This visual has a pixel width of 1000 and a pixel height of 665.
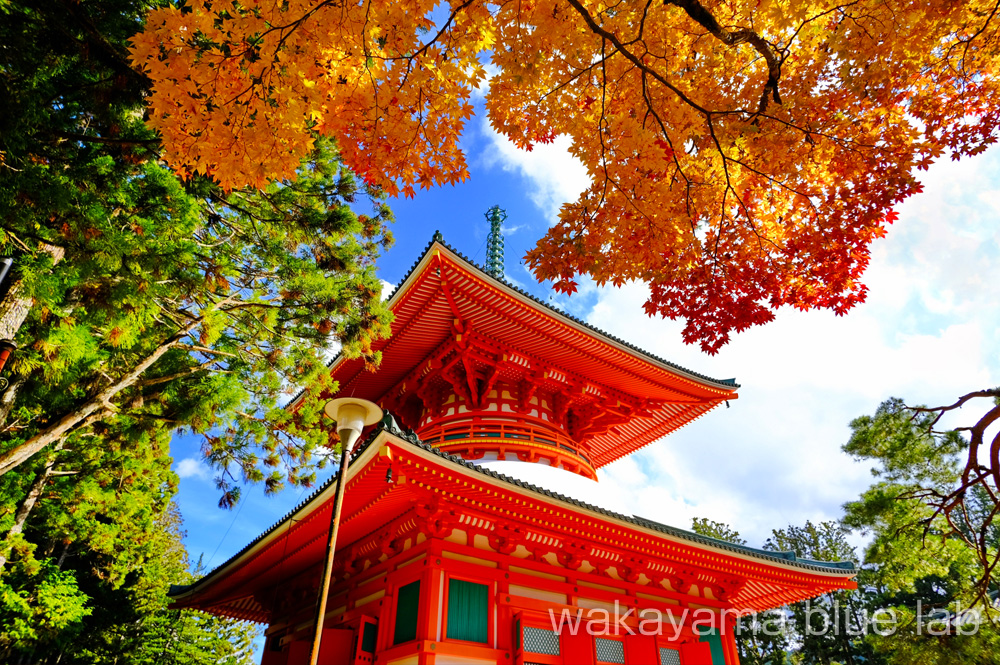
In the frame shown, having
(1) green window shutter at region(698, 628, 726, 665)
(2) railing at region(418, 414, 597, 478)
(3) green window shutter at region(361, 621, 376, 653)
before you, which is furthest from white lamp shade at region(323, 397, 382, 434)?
(1) green window shutter at region(698, 628, 726, 665)

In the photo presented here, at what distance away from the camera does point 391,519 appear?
727 cm

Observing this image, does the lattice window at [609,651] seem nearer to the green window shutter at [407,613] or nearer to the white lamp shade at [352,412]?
the green window shutter at [407,613]

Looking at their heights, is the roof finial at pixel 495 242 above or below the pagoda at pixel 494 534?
above

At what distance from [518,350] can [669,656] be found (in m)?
5.54

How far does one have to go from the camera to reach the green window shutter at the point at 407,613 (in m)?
6.49

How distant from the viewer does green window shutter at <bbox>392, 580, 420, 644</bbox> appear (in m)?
6.49

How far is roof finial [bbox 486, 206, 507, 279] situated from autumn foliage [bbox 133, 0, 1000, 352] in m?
19.5

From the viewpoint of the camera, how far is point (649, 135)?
432 cm

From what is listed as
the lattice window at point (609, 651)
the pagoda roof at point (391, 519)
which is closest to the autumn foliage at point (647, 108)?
the pagoda roof at point (391, 519)

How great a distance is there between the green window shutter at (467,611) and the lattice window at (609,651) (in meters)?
1.89

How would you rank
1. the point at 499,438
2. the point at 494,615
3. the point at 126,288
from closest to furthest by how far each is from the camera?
the point at 126,288
the point at 494,615
the point at 499,438

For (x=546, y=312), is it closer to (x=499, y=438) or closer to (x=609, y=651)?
(x=499, y=438)

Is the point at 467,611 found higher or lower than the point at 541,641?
higher

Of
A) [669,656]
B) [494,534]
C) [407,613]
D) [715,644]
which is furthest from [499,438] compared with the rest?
[715,644]
